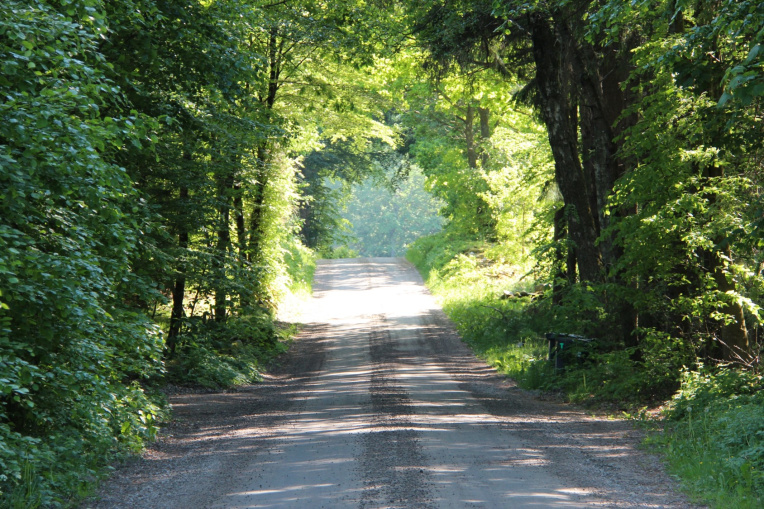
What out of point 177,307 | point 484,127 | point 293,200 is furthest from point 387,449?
point 484,127

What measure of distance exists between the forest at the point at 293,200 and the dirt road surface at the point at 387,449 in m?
0.58

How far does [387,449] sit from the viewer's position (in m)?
7.80

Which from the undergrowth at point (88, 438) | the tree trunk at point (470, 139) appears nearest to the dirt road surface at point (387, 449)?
the undergrowth at point (88, 438)

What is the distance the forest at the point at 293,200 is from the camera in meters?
5.86

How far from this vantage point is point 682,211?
9.43m

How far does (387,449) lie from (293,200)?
13.7 meters

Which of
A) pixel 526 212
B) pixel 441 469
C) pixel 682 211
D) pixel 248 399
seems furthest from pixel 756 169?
pixel 526 212

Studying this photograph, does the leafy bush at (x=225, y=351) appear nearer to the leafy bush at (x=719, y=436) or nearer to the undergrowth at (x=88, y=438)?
the undergrowth at (x=88, y=438)

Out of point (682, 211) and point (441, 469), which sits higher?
point (682, 211)

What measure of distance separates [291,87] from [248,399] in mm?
10050

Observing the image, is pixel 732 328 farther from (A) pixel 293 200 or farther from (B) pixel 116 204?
(A) pixel 293 200

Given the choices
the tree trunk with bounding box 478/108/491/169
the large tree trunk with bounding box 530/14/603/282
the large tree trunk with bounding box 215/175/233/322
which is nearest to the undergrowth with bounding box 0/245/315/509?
the large tree trunk with bounding box 215/175/233/322

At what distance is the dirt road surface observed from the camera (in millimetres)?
6164

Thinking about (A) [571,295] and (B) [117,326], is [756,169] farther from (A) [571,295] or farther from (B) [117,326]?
(B) [117,326]
